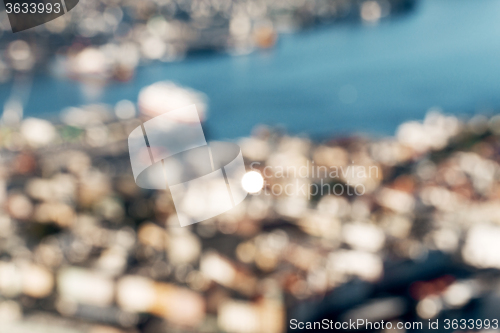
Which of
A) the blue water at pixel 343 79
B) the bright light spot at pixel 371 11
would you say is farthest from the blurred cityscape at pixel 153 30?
the blue water at pixel 343 79

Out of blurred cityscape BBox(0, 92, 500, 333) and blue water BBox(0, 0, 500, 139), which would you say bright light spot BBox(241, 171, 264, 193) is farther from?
blue water BBox(0, 0, 500, 139)

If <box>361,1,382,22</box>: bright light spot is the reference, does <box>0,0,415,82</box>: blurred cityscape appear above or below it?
below

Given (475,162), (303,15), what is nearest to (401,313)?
(475,162)

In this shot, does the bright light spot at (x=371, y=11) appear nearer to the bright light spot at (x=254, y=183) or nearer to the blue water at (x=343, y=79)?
the blue water at (x=343, y=79)

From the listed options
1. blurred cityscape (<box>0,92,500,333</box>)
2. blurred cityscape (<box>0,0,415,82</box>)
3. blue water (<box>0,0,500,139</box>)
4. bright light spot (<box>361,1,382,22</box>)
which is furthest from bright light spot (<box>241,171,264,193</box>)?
bright light spot (<box>361,1,382,22</box>)

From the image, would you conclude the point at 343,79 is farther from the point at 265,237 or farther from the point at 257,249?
the point at 257,249

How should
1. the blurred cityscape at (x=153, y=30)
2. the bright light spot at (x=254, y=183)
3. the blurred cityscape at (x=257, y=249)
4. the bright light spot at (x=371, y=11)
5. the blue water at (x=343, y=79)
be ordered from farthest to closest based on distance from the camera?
the bright light spot at (x=371, y=11) < the blurred cityscape at (x=153, y=30) < the blue water at (x=343, y=79) < the bright light spot at (x=254, y=183) < the blurred cityscape at (x=257, y=249)
